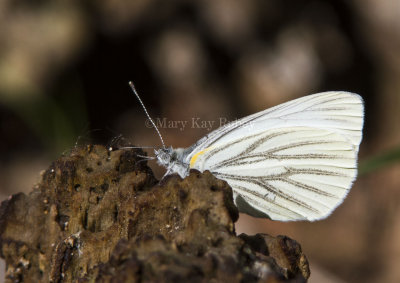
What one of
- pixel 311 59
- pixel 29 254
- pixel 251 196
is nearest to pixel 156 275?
pixel 29 254

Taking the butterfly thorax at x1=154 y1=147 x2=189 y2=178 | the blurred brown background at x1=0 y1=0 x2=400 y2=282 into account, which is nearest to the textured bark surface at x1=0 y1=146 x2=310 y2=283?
the butterfly thorax at x1=154 y1=147 x2=189 y2=178

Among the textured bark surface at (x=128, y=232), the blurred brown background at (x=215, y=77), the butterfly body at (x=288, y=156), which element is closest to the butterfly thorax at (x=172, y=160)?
the butterfly body at (x=288, y=156)

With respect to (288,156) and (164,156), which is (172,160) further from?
(288,156)

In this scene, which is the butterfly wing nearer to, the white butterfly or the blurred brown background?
the white butterfly

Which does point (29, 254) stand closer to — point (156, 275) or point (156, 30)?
point (156, 275)

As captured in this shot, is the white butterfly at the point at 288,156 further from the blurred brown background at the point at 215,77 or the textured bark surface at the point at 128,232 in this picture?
the blurred brown background at the point at 215,77

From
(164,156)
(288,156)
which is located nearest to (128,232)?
(164,156)

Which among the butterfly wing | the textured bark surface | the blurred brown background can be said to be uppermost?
the blurred brown background
